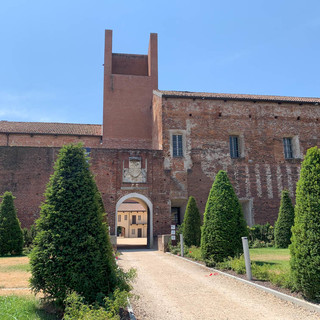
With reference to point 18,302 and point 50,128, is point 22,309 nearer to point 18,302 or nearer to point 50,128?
point 18,302

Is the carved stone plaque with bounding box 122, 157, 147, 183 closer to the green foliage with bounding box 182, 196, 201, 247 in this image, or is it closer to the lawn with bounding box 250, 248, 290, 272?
the green foliage with bounding box 182, 196, 201, 247

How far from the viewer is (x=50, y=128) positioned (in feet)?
86.6

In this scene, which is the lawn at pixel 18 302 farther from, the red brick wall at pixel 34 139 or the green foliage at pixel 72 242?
the red brick wall at pixel 34 139

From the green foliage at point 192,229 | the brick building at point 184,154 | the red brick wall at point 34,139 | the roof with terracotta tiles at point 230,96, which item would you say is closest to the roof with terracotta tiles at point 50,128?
the brick building at point 184,154

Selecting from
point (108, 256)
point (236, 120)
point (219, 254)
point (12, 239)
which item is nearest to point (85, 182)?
point (108, 256)

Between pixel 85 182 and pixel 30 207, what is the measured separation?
52.3 ft

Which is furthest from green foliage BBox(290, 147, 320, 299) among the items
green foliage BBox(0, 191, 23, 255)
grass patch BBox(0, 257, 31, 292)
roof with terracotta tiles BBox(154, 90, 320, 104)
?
roof with terracotta tiles BBox(154, 90, 320, 104)

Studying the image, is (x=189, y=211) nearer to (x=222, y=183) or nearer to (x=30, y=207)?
(x=222, y=183)

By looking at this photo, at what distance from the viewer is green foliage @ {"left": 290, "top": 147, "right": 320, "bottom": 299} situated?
593cm

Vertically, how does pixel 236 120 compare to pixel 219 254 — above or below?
above

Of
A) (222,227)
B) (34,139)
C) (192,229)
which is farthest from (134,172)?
(222,227)

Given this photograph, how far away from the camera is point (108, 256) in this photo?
224 inches

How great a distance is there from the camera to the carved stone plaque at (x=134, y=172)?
2084cm

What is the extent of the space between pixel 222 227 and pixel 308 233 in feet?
15.4
